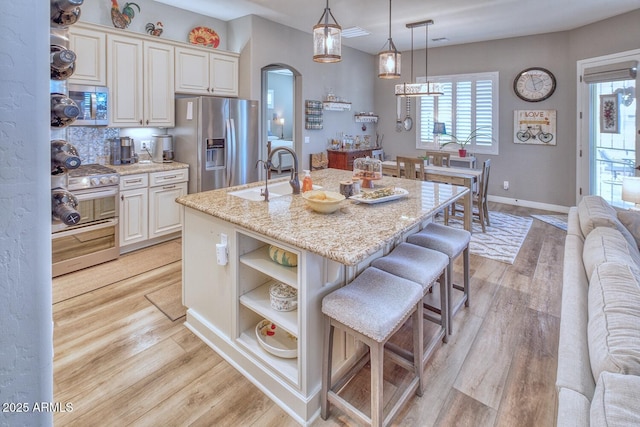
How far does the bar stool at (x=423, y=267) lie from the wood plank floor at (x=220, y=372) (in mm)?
147

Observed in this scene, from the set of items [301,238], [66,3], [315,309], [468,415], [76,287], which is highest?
[66,3]

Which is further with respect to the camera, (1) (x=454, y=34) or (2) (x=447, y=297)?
(1) (x=454, y=34)

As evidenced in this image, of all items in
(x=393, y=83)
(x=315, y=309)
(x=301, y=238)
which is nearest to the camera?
(x=301, y=238)

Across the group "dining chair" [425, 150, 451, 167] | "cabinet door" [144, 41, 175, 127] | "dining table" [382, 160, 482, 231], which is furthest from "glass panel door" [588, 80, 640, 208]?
"cabinet door" [144, 41, 175, 127]

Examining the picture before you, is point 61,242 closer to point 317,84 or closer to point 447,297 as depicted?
point 447,297

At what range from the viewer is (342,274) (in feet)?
6.37

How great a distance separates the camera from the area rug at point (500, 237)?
13.5ft

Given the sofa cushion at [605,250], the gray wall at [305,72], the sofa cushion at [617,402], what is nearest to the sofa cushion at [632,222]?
the sofa cushion at [605,250]

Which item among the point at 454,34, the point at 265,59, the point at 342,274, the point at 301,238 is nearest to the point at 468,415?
the point at 342,274

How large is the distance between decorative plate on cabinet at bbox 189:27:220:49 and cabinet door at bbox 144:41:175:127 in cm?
Answer: 65

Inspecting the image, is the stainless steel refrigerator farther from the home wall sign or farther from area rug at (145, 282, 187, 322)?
the home wall sign

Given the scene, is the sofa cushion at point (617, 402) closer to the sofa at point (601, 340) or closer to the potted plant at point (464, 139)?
the sofa at point (601, 340)

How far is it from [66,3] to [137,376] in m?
1.96

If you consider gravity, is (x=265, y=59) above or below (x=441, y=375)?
above
